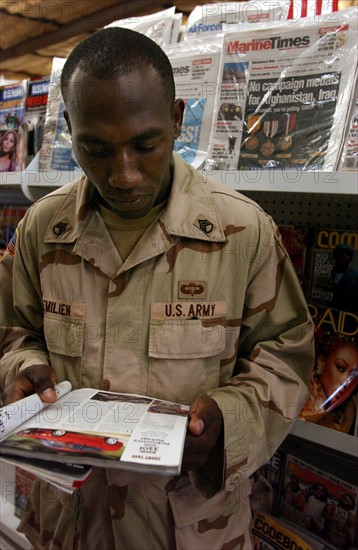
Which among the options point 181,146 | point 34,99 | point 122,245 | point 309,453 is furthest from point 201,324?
point 34,99

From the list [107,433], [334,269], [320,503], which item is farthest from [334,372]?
[107,433]

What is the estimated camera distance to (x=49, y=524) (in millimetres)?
Answer: 953

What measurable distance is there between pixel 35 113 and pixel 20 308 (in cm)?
87

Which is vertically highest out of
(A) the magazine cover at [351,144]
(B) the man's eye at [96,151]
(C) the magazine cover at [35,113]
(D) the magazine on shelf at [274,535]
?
(C) the magazine cover at [35,113]

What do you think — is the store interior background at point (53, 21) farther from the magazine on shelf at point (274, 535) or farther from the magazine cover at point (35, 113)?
the magazine on shelf at point (274, 535)

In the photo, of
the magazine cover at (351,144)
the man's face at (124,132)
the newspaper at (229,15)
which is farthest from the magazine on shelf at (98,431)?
the newspaper at (229,15)

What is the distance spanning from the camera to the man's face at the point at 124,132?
0.71 metres

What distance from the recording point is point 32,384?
2.68 feet

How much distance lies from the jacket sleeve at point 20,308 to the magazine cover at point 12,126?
27.0 inches

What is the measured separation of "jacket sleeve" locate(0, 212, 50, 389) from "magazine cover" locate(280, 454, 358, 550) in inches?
31.4

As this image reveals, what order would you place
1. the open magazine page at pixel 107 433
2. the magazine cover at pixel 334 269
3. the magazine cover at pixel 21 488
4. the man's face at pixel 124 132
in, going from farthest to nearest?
1. the magazine cover at pixel 21 488
2. the magazine cover at pixel 334 269
3. the man's face at pixel 124 132
4. the open magazine page at pixel 107 433

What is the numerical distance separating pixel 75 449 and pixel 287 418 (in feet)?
1.44

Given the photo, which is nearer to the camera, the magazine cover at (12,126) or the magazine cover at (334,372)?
the magazine cover at (334,372)

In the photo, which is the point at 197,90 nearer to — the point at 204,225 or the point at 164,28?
the point at 164,28
